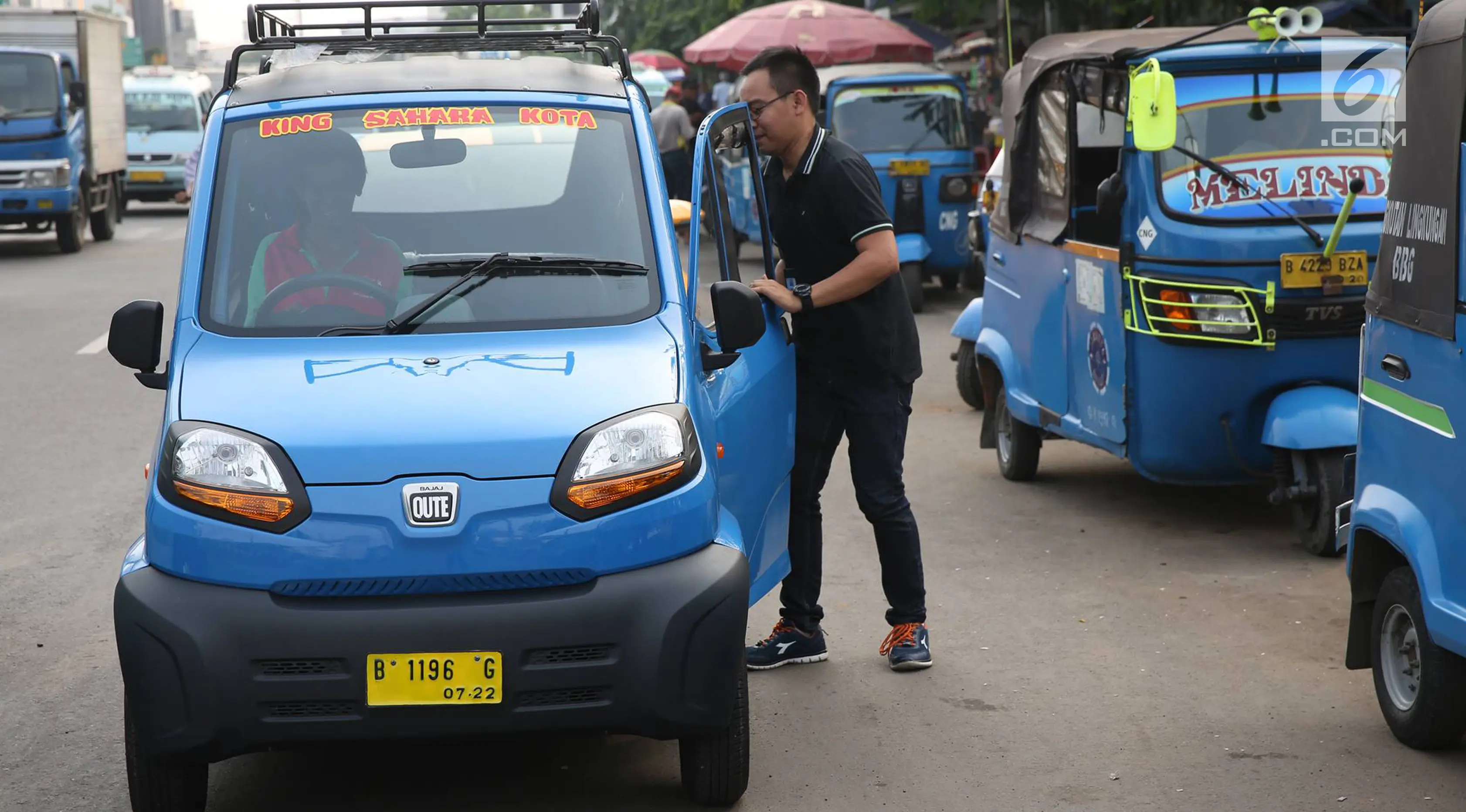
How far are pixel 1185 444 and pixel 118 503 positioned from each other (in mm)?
4980

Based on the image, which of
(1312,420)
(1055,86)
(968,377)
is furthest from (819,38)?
(1312,420)

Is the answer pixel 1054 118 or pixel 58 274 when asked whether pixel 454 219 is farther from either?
pixel 58 274

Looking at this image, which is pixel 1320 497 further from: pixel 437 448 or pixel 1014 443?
pixel 437 448

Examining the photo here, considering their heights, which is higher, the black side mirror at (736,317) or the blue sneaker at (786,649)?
the black side mirror at (736,317)

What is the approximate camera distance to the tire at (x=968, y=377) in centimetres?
1110

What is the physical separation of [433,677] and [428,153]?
1616 mm

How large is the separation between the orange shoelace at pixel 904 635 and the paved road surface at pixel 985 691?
104mm

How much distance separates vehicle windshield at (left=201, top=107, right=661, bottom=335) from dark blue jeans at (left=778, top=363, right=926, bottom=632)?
116 centimetres

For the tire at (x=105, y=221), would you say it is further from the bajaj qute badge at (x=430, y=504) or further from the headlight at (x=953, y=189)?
the bajaj qute badge at (x=430, y=504)

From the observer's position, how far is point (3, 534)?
8008 millimetres

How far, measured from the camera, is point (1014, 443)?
916 centimetres

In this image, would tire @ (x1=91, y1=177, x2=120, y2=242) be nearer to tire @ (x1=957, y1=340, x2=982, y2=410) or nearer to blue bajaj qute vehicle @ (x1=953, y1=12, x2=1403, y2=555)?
tire @ (x1=957, y1=340, x2=982, y2=410)

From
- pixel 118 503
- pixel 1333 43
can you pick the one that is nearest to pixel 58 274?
pixel 118 503

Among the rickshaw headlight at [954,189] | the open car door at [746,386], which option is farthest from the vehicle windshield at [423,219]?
the rickshaw headlight at [954,189]
